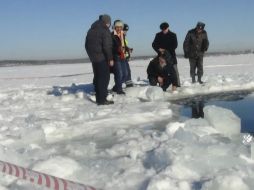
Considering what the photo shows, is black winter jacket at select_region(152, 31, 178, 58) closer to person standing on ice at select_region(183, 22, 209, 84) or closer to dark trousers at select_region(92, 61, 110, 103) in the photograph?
person standing on ice at select_region(183, 22, 209, 84)

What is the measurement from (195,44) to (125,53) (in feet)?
7.25

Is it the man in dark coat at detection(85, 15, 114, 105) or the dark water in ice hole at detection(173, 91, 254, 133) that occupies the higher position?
the man in dark coat at detection(85, 15, 114, 105)

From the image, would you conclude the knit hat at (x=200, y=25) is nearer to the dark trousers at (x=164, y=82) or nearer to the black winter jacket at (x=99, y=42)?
the dark trousers at (x=164, y=82)

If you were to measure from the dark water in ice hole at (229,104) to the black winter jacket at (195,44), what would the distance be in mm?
1728

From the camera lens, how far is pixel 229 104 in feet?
28.4

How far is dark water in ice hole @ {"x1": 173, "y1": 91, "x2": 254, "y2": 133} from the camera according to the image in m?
7.05

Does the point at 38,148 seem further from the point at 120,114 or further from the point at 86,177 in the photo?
the point at 120,114

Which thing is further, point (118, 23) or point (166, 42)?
point (166, 42)

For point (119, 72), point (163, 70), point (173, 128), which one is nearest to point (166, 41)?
point (163, 70)

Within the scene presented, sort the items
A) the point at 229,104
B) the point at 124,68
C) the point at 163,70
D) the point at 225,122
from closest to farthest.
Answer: the point at 225,122, the point at 229,104, the point at 124,68, the point at 163,70

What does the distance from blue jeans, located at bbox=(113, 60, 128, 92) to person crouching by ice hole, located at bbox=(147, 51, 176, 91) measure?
659mm

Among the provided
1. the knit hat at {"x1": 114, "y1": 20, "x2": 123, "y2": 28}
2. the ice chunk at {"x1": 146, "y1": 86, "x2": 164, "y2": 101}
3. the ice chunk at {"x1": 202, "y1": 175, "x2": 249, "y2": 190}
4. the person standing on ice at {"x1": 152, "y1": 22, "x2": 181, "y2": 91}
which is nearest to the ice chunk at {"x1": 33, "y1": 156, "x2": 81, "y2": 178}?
the ice chunk at {"x1": 202, "y1": 175, "x2": 249, "y2": 190}

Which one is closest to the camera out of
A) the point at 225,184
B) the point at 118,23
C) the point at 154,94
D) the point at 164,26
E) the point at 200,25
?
the point at 225,184

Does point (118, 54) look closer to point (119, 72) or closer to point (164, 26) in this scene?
point (119, 72)
